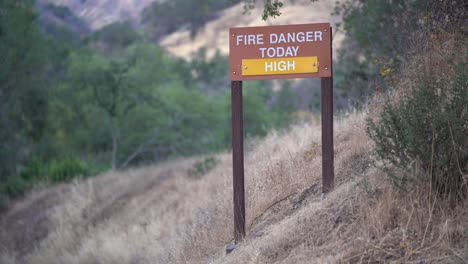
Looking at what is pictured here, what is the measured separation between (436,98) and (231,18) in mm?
59074

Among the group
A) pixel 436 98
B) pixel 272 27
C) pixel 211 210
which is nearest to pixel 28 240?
pixel 211 210

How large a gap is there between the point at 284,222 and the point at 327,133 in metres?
1.02

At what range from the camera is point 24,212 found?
72.7 feet

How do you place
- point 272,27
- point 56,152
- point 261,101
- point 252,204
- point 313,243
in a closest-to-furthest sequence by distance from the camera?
point 313,243, point 272,27, point 252,204, point 56,152, point 261,101

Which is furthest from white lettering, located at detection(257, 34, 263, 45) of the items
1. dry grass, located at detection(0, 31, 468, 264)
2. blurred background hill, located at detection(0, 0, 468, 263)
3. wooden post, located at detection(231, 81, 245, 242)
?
dry grass, located at detection(0, 31, 468, 264)

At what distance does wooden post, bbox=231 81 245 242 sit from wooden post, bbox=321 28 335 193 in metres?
0.85

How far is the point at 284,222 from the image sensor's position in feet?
22.1

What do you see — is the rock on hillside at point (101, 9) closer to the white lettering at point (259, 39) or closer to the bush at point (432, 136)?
the white lettering at point (259, 39)

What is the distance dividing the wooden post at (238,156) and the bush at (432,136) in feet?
5.64

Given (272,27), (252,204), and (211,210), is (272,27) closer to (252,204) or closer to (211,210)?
(252,204)

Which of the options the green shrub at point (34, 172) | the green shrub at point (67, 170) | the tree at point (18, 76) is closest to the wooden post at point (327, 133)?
the green shrub at point (67, 170)

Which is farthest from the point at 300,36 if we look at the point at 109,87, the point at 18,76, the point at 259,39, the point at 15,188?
the point at 109,87

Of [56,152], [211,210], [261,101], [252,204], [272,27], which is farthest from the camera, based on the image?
[261,101]

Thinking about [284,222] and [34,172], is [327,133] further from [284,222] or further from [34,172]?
[34,172]
